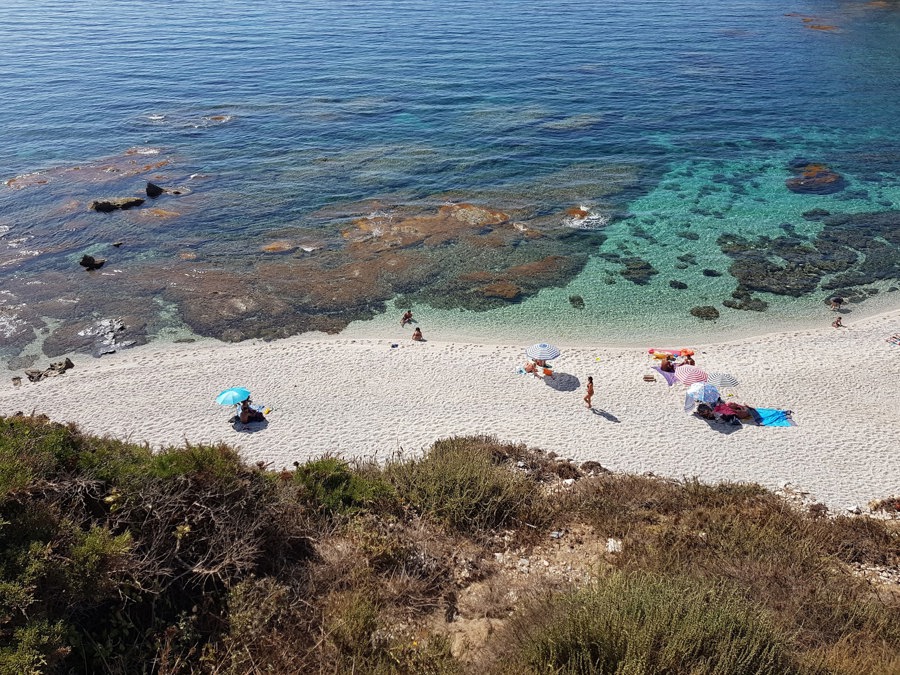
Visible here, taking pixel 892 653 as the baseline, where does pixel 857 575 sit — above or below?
below

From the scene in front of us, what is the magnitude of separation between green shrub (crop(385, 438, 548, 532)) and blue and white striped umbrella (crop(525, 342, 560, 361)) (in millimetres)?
10170

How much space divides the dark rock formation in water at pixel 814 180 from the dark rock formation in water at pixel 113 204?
44305mm

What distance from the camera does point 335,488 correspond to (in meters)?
12.6

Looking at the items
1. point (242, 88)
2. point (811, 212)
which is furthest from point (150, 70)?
point (811, 212)

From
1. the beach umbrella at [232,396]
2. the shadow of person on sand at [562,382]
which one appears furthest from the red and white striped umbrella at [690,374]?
the beach umbrella at [232,396]

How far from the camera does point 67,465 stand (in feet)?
34.1

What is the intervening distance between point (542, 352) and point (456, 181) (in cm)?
2148

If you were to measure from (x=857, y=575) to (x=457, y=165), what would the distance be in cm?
3790

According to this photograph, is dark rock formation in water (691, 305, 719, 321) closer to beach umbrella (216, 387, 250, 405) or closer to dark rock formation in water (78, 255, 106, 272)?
beach umbrella (216, 387, 250, 405)

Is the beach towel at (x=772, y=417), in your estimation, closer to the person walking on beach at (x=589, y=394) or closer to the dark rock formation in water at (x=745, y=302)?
the person walking on beach at (x=589, y=394)

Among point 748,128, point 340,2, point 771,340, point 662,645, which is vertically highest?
point 340,2

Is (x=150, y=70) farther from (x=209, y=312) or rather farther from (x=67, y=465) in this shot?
(x=67, y=465)

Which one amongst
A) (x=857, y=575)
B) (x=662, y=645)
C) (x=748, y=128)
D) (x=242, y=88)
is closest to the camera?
(x=662, y=645)

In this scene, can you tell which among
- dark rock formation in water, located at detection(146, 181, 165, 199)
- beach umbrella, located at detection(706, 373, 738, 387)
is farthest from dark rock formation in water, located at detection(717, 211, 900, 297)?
dark rock formation in water, located at detection(146, 181, 165, 199)
